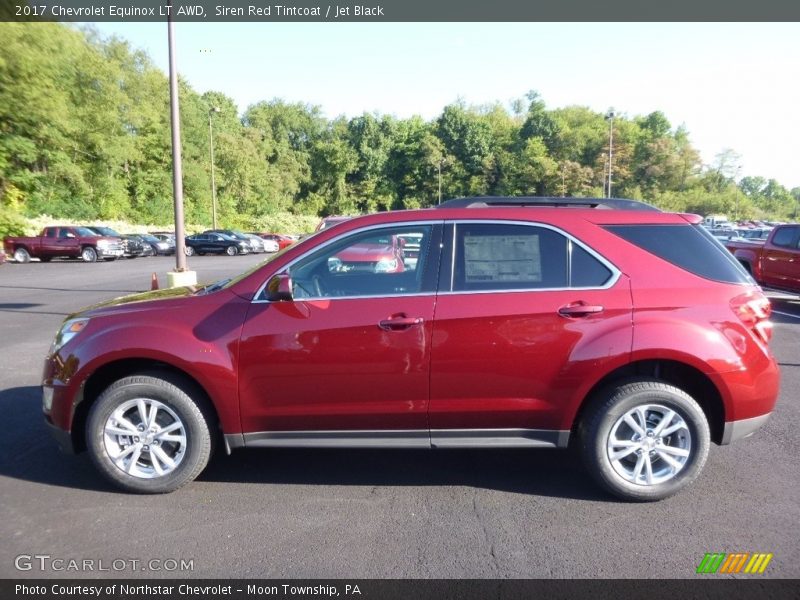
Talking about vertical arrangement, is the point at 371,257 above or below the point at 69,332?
above

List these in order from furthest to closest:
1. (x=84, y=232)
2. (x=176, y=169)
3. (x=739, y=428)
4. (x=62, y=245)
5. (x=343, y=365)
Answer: (x=84, y=232) → (x=62, y=245) → (x=176, y=169) → (x=739, y=428) → (x=343, y=365)

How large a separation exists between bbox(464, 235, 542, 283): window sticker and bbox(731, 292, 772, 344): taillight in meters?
1.30

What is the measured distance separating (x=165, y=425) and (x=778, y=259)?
531 inches

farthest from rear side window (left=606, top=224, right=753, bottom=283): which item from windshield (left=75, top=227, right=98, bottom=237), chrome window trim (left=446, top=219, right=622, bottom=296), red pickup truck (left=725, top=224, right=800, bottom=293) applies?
windshield (left=75, top=227, right=98, bottom=237)

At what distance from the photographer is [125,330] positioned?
4.00 m

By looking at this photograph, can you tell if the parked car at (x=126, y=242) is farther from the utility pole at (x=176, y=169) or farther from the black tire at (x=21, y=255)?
the utility pole at (x=176, y=169)

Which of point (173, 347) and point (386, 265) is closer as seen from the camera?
point (173, 347)

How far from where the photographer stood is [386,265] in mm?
4316

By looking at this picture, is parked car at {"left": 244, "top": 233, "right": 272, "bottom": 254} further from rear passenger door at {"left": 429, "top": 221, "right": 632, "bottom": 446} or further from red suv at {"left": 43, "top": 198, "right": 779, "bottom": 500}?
rear passenger door at {"left": 429, "top": 221, "right": 632, "bottom": 446}

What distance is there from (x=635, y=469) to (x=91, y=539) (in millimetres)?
3353

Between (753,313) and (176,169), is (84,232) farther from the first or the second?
(753,313)

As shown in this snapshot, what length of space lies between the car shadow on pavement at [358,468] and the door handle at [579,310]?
123 centimetres

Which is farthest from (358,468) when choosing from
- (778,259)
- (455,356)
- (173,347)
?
(778,259)

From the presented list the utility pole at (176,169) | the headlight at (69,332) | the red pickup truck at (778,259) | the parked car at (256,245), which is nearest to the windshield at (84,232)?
the parked car at (256,245)
